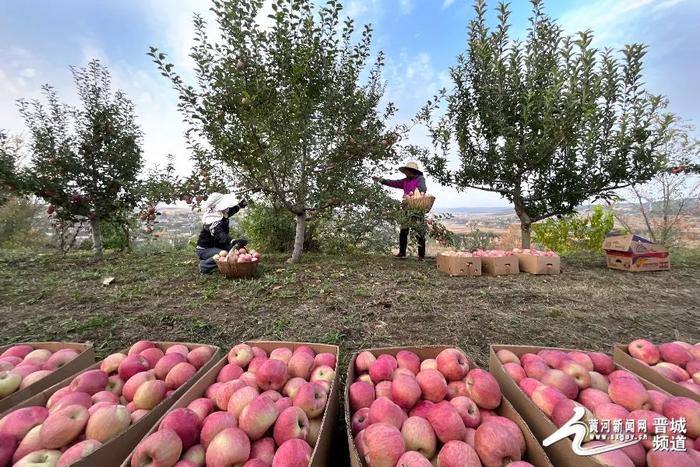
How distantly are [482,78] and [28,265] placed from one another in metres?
10.8

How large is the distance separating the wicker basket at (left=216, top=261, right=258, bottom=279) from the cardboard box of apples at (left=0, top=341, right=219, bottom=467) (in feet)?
11.2

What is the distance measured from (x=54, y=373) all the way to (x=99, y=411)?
0.68m


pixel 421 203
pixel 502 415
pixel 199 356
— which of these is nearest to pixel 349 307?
pixel 199 356

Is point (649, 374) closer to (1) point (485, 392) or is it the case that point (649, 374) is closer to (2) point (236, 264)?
(1) point (485, 392)

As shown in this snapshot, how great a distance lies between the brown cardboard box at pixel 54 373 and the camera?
1.51 metres

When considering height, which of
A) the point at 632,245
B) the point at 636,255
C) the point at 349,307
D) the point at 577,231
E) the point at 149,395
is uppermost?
the point at 577,231

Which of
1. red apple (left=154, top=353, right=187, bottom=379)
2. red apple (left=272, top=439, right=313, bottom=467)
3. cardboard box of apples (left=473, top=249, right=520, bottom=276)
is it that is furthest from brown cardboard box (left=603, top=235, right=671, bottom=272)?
red apple (left=154, top=353, right=187, bottom=379)

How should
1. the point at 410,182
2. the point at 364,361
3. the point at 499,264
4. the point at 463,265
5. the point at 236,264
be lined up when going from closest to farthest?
1. the point at 364,361
2. the point at 236,264
3. the point at 463,265
4. the point at 499,264
5. the point at 410,182

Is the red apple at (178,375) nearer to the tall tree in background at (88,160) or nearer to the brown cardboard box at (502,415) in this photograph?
the brown cardboard box at (502,415)

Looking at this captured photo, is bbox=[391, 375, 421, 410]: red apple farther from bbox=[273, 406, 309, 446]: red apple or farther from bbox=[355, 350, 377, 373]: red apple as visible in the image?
bbox=[273, 406, 309, 446]: red apple

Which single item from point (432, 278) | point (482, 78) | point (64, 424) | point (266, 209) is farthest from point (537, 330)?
point (266, 209)

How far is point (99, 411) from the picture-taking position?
131 cm

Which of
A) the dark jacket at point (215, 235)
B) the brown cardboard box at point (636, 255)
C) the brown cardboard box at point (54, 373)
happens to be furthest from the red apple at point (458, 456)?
the brown cardboard box at point (636, 255)

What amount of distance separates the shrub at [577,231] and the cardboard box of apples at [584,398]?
8890 millimetres
